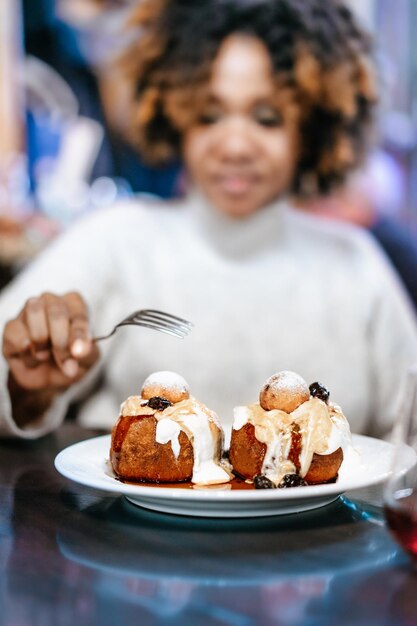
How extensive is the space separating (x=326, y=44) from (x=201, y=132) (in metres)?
0.32

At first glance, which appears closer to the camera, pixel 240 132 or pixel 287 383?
pixel 287 383

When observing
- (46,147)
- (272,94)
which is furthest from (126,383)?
(46,147)

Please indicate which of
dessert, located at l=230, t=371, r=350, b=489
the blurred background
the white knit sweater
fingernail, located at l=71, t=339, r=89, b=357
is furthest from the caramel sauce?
the blurred background

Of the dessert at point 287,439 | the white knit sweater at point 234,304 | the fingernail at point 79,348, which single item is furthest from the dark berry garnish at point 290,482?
the white knit sweater at point 234,304

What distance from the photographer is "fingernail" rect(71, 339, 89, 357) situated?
105 centimetres

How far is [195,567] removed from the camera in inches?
25.0

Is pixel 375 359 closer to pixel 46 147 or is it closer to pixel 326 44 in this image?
pixel 326 44

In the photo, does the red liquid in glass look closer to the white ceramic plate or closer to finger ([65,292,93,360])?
the white ceramic plate

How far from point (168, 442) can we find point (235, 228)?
1.10 m

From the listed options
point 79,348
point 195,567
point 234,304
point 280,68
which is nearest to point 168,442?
point 195,567

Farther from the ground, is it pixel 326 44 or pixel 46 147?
pixel 326 44

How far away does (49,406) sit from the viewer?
1222 mm

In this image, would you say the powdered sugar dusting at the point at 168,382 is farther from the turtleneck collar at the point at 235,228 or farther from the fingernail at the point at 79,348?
the turtleneck collar at the point at 235,228

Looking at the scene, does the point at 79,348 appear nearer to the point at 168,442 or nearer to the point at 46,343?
the point at 46,343
